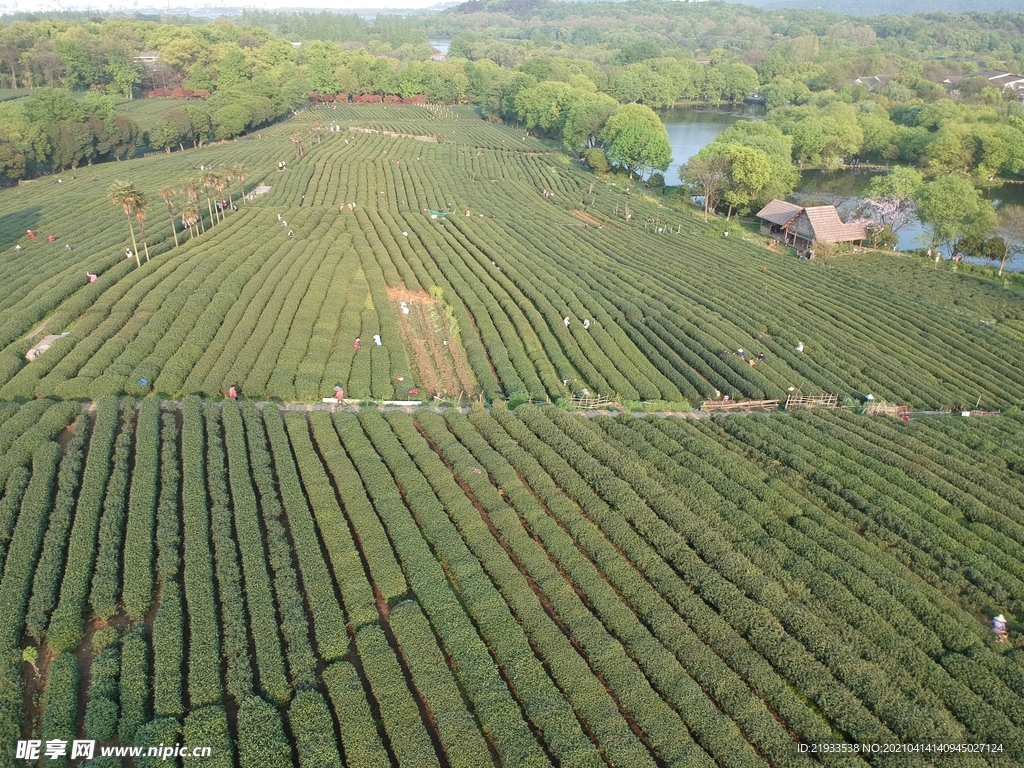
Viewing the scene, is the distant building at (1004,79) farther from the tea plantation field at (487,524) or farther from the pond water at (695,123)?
the tea plantation field at (487,524)

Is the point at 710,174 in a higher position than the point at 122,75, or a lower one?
lower

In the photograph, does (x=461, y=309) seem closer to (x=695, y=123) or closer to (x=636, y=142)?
(x=636, y=142)

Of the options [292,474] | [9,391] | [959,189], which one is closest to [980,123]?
[959,189]

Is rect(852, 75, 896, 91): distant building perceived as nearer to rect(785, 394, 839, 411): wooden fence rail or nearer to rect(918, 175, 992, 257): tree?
rect(918, 175, 992, 257): tree

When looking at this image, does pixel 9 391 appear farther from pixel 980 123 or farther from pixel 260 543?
pixel 980 123

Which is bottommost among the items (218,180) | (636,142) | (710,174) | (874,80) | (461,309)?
(461,309)

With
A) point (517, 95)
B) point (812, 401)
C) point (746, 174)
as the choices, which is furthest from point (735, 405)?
point (517, 95)
